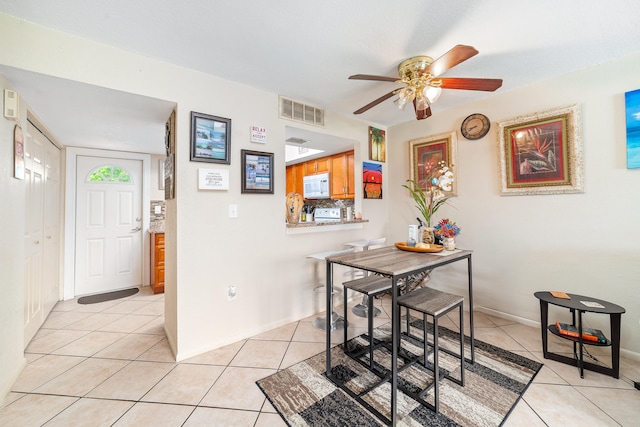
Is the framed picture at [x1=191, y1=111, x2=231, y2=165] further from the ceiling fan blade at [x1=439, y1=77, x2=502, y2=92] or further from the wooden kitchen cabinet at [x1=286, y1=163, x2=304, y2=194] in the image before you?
the wooden kitchen cabinet at [x1=286, y1=163, x2=304, y2=194]

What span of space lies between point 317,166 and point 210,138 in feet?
7.86

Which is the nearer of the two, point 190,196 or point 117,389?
point 117,389

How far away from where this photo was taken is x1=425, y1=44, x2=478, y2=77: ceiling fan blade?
1.38 meters

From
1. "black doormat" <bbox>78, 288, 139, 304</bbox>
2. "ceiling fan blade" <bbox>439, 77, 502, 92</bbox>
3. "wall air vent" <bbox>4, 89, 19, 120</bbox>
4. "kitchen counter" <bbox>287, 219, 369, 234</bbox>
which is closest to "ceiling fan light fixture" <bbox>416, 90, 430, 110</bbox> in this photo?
"ceiling fan blade" <bbox>439, 77, 502, 92</bbox>

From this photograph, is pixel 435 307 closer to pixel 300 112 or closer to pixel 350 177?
pixel 300 112

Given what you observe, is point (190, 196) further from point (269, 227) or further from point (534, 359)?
point (534, 359)

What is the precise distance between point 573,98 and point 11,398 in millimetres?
4686

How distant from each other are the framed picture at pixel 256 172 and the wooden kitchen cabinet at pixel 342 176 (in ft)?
5.06

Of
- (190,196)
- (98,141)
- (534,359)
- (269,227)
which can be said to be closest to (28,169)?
(98,141)

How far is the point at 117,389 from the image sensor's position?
5.31ft

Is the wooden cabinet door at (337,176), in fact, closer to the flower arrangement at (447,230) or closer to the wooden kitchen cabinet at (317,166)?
the wooden kitchen cabinet at (317,166)

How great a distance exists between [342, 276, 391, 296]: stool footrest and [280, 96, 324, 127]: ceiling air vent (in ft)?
5.74

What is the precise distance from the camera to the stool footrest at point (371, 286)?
1.64m

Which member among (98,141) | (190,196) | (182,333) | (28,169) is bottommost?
(182,333)
